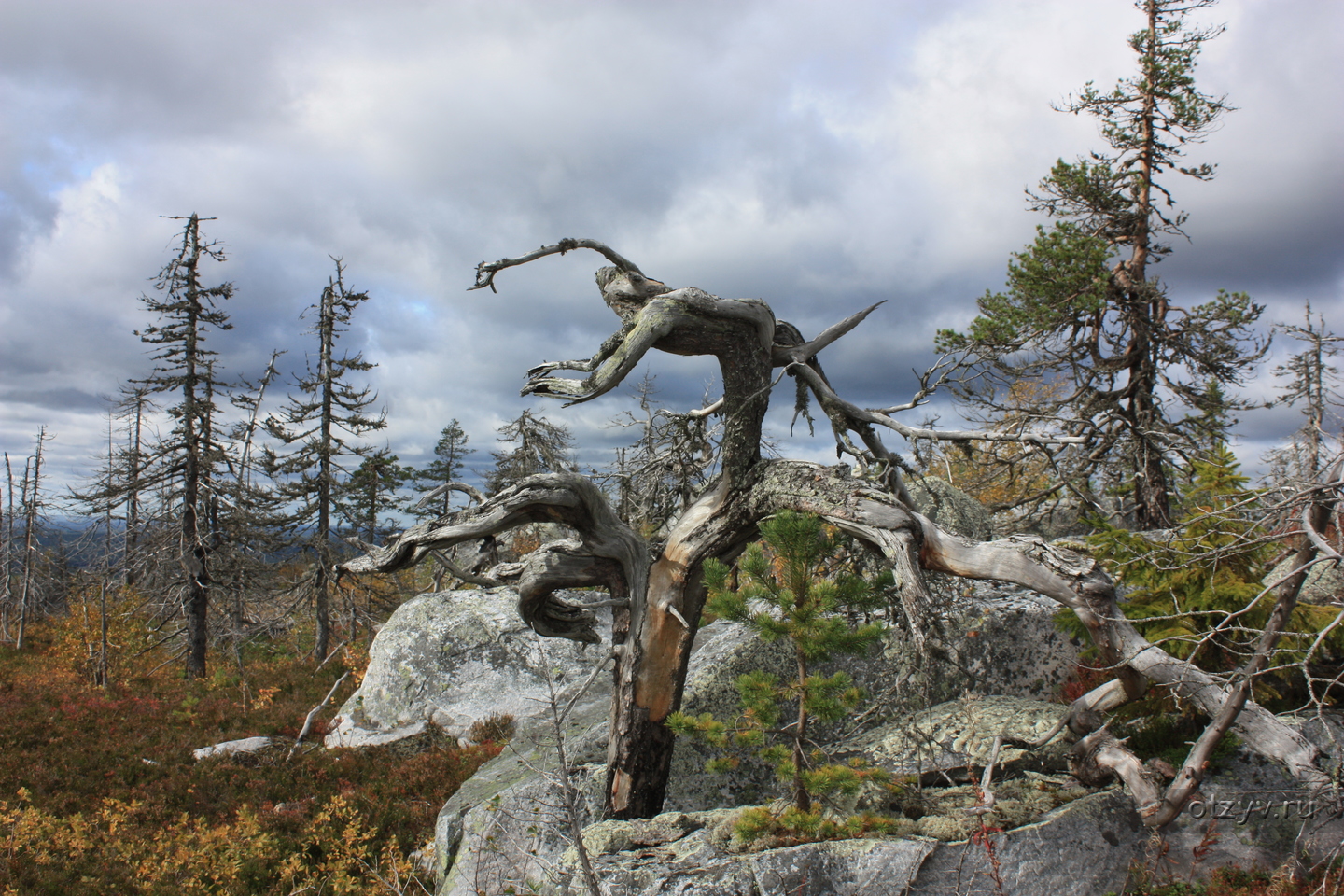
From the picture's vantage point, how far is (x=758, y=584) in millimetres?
5402

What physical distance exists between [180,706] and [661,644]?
1490 cm

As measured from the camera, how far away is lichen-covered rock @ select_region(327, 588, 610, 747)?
12047 mm

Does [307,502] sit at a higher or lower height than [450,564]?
higher

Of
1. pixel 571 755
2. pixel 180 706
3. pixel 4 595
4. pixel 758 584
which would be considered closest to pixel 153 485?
pixel 180 706

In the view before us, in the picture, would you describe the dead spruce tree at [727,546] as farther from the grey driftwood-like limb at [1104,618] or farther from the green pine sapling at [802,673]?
the green pine sapling at [802,673]

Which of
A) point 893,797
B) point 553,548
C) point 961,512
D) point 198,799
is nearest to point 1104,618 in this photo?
point 893,797

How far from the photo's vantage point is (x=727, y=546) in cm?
677

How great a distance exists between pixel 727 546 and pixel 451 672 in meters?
7.97

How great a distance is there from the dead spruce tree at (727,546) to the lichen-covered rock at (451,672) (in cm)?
535

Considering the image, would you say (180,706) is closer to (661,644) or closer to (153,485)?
(153,485)

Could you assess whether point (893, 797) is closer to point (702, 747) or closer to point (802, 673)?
point (802, 673)

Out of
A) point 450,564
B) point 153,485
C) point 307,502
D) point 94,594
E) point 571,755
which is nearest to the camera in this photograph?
point 450,564

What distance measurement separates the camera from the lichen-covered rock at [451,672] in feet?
39.5

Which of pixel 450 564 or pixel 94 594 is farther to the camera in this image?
pixel 94 594
